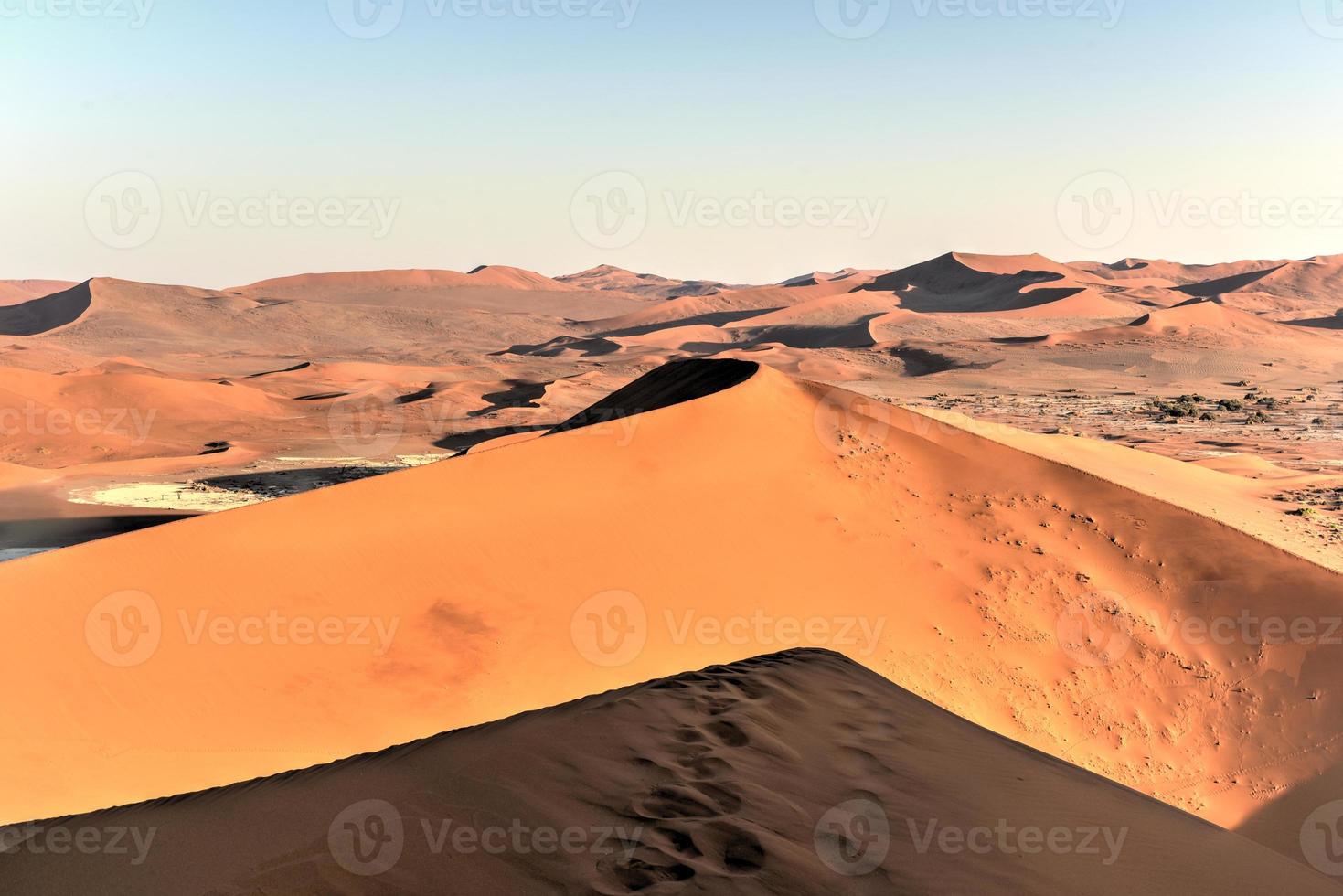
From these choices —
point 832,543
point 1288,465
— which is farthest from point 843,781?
point 1288,465

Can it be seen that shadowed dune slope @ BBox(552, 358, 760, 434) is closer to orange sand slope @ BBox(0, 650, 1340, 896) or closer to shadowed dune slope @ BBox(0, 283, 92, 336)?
orange sand slope @ BBox(0, 650, 1340, 896)

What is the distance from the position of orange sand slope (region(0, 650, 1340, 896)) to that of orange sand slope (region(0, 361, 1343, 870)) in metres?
Result: 2.12

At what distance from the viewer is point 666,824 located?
4.28 m

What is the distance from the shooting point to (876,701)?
21.6 ft

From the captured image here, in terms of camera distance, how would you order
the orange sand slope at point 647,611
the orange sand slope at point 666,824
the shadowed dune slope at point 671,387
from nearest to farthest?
the orange sand slope at point 666,824
the orange sand slope at point 647,611
the shadowed dune slope at point 671,387

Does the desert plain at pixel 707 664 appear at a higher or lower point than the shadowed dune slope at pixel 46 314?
lower

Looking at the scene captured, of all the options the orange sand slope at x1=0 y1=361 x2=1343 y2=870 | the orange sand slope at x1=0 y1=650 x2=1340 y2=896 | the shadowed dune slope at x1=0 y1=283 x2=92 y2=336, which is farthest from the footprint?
the shadowed dune slope at x1=0 y1=283 x2=92 y2=336

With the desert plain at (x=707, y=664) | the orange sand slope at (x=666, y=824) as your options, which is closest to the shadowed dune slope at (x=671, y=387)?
the desert plain at (x=707, y=664)

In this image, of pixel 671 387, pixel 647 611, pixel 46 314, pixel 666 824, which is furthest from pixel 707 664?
Answer: pixel 46 314

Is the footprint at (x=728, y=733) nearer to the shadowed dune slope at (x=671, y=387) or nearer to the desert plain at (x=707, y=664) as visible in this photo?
the desert plain at (x=707, y=664)

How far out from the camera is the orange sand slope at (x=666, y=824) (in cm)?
392

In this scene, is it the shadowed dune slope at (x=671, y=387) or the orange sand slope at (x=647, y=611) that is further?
the shadowed dune slope at (x=671, y=387)

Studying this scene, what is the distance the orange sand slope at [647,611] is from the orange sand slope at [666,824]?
2.12 metres

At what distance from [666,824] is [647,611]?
4898 millimetres
